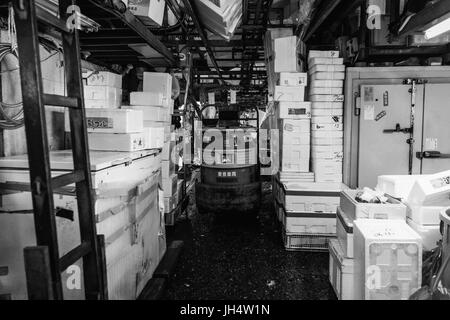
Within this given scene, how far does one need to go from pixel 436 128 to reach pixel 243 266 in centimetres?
397

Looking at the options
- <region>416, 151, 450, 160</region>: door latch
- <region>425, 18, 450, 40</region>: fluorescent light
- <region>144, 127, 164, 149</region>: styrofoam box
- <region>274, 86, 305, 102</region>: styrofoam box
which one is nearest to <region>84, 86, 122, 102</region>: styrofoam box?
<region>144, 127, 164, 149</region>: styrofoam box

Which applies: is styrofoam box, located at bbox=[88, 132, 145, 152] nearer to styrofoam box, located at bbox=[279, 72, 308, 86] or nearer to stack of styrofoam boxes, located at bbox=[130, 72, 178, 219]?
stack of styrofoam boxes, located at bbox=[130, 72, 178, 219]

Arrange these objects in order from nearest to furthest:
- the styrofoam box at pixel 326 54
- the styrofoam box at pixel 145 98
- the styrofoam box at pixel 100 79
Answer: the styrofoam box at pixel 100 79 → the styrofoam box at pixel 145 98 → the styrofoam box at pixel 326 54

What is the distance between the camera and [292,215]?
15.5 feet

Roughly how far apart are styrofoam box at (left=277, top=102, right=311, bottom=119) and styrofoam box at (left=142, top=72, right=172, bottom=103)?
6.08ft

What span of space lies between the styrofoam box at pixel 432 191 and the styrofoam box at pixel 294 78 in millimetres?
2827

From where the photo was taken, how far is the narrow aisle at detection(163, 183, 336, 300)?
12.0ft

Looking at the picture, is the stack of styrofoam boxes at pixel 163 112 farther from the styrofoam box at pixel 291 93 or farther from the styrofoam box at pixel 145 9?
the styrofoam box at pixel 291 93

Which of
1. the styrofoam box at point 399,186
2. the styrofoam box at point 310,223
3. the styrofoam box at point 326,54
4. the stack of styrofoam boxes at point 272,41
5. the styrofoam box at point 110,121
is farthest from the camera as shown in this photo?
the stack of styrofoam boxes at point 272,41

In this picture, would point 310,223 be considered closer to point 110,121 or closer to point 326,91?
point 326,91

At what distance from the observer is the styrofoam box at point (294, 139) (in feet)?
17.8

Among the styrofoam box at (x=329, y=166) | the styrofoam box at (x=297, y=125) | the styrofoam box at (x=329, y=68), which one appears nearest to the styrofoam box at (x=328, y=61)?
the styrofoam box at (x=329, y=68)
